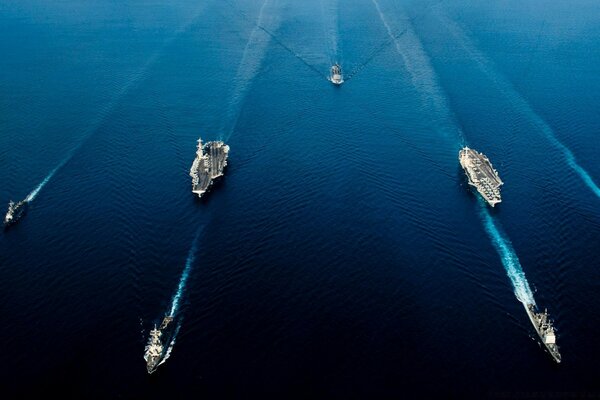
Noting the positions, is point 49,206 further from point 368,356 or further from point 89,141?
point 368,356

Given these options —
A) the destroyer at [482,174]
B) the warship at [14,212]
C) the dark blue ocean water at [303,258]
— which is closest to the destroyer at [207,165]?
the dark blue ocean water at [303,258]

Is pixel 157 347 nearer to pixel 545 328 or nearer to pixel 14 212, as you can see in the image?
pixel 14 212

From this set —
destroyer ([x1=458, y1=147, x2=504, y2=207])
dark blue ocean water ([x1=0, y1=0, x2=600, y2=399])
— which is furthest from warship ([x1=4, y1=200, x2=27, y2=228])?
destroyer ([x1=458, y1=147, x2=504, y2=207])

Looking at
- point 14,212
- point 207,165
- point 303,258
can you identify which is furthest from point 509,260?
point 14,212

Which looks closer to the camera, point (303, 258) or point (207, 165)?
point (303, 258)

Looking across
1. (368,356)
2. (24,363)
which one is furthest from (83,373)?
(368,356)
